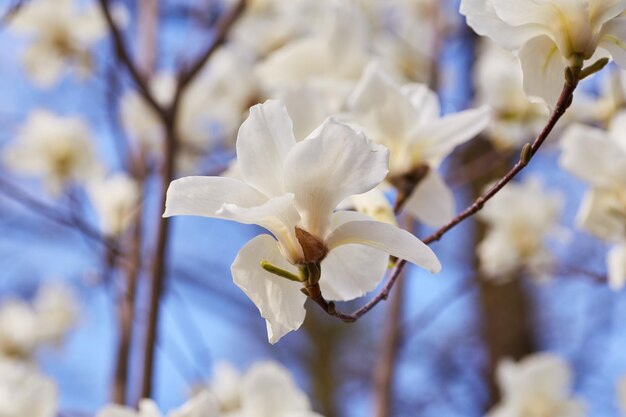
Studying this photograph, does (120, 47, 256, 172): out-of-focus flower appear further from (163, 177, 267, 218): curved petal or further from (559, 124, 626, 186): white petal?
(163, 177, 267, 218): curved petal

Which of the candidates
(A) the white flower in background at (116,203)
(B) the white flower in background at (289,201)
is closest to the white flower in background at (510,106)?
(A) the white flower in background at (116,203)

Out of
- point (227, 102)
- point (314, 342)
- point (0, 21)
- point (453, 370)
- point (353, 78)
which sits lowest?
point (314, 342)

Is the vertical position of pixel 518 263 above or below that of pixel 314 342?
→ above

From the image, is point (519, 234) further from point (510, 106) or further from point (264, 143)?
point (264, 143)

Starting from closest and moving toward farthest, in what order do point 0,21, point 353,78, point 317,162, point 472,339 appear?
point 317,162
point 0,21
point 353,78
point 472,339

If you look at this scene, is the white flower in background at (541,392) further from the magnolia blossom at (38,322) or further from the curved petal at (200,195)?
the magnolia blossom at (38,322)

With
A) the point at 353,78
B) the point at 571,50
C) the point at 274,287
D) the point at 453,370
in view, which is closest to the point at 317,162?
the point at 274,287

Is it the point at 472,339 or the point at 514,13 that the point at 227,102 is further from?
the point at 472,339
